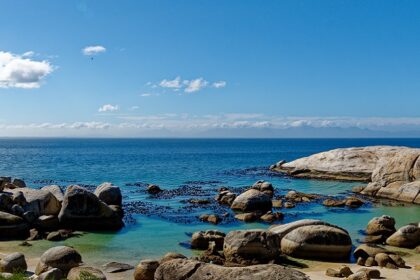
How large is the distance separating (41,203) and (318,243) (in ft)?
55.7

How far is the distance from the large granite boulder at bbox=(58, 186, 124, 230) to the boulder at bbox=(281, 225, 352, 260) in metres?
11.9

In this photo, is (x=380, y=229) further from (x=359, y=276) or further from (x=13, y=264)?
(x=13, y=264)

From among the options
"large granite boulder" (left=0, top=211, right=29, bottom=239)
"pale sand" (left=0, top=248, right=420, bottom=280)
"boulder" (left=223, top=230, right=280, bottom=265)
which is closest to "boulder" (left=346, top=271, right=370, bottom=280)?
"pale sand" (left=0, top=248, right=420, bottom=280)

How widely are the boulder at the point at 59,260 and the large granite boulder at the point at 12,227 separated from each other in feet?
24.8

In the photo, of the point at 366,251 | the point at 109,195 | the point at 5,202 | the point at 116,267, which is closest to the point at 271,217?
the point at 366,251

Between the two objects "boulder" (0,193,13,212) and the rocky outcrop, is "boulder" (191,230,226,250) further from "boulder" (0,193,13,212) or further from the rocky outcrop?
the rocky outcrop

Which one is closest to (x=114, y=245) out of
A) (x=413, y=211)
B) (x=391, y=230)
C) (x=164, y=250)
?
(x=164, y=250)

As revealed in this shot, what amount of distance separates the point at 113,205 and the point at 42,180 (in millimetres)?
29879

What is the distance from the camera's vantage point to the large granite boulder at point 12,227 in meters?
25.4

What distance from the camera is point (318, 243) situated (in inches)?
848

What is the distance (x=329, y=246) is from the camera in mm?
21516

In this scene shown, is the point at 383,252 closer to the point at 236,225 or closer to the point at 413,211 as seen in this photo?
the point at 236,225

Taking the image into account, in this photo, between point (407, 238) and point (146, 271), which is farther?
point (407, 238)

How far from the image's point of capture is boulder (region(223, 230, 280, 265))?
20.6 meters
